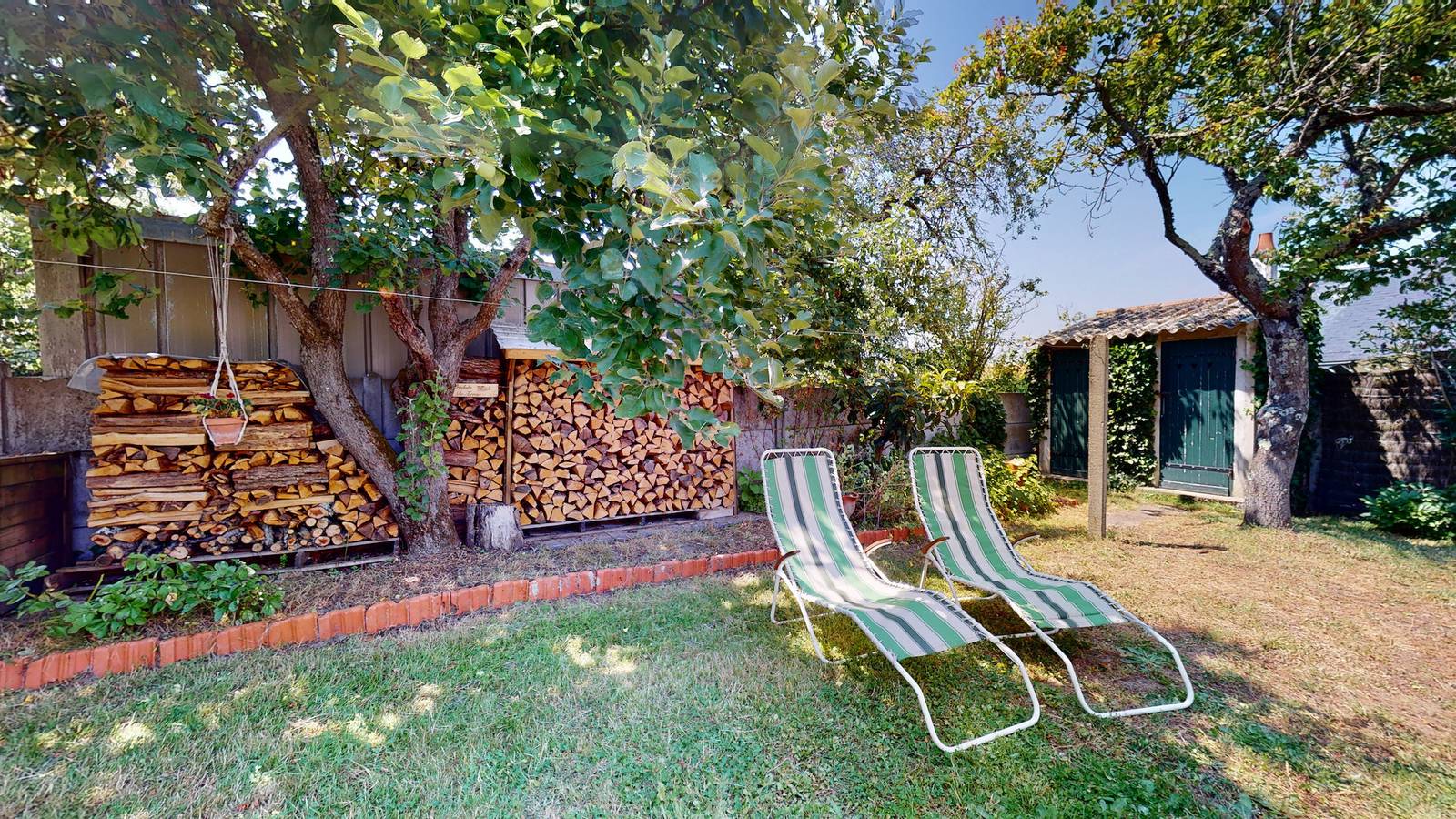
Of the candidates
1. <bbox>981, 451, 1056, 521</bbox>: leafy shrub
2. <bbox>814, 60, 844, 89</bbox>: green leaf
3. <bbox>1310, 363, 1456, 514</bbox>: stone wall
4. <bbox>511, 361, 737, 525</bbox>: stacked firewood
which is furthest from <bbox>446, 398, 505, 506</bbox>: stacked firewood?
<bbox>1310, 363, 1456, 514</bbox>: stone wall

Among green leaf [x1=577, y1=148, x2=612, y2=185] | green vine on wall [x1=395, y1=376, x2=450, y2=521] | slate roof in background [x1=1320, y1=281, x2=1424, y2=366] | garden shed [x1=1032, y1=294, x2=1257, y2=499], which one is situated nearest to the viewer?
green leaf [x1=577, y1=148, x2=612, y2=185]

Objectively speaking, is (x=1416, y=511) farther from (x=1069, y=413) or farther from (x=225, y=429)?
(x=225, y=429)

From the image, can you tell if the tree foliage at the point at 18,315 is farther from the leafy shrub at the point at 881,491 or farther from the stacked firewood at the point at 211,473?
the leafy shrub at the point at 881,491

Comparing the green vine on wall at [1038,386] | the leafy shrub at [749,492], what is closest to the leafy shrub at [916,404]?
the leafy shrub at [749,492]

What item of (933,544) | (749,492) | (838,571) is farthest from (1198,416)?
(838,571)

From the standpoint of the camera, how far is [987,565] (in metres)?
3.70

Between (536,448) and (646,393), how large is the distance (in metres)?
3.46

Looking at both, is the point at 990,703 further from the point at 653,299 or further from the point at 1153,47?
the point at 1153,47

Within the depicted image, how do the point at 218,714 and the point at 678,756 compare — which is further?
the point at 218,714

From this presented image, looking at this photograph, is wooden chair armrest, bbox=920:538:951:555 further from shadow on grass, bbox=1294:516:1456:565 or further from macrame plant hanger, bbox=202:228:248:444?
shadow on grass, bbox=1294:516:1456:565

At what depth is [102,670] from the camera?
276 cm

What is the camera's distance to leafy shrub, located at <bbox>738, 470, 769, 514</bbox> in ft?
20.8

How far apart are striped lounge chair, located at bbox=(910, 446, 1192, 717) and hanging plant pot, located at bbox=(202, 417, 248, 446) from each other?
4361 millimetres

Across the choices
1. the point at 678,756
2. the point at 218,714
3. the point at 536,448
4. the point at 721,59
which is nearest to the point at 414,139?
the point at 721,59
